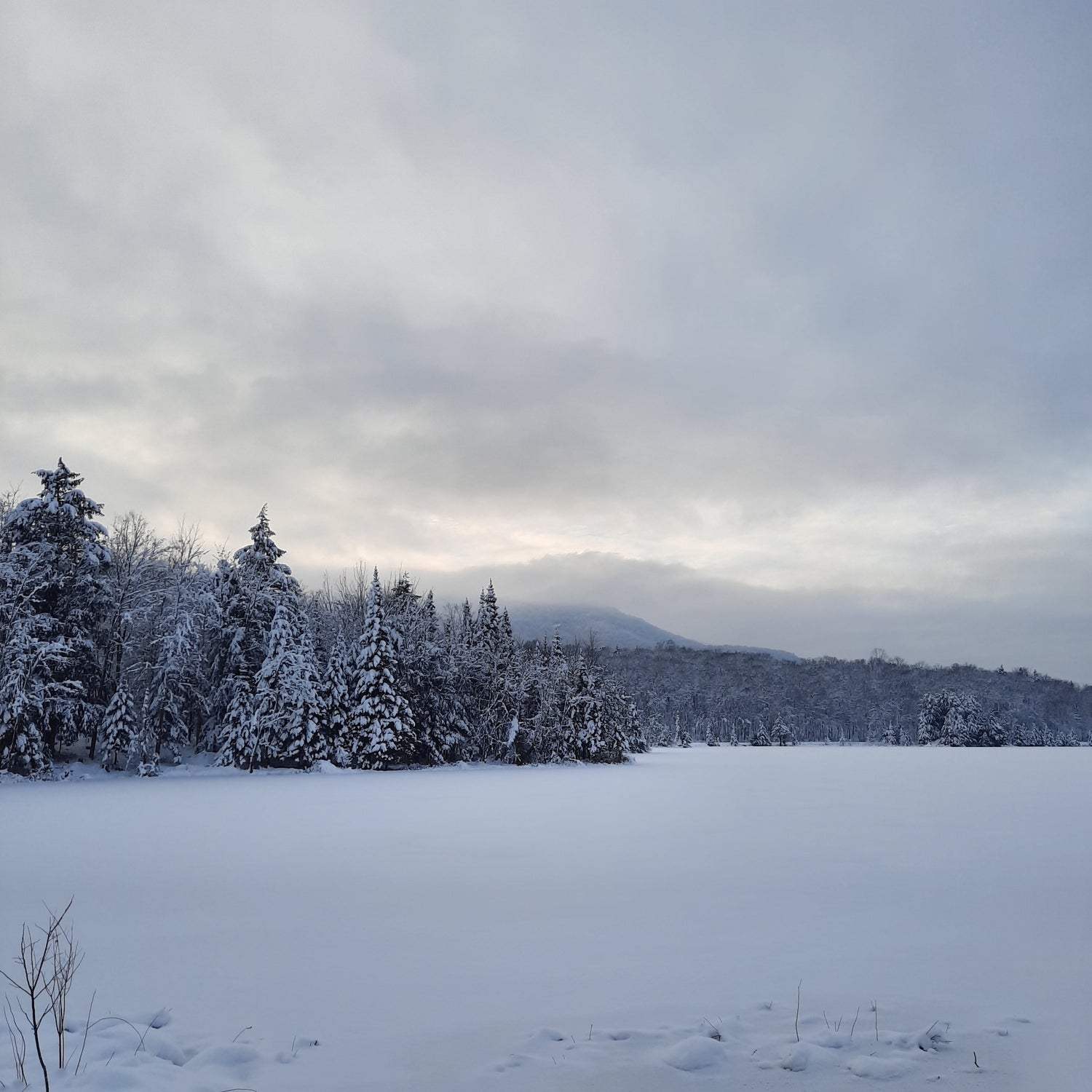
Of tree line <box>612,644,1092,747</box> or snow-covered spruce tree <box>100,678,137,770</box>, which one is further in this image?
tree line <box>612,644,1092,747</box>

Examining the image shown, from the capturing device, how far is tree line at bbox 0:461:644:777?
31.0 metres

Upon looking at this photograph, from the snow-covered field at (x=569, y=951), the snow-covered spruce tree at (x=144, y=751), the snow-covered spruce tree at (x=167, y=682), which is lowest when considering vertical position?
the snow-covered spruce tree at (x=144, y=751)

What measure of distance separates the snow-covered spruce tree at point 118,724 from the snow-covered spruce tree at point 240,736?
431 cm

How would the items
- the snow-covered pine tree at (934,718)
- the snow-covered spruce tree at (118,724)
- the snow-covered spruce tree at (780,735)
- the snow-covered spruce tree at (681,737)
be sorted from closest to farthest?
the snow-covered spruce tree at (118,724) → the snow-covered pine tree at (934,718) → the snow-covered spruce tree at (681,737) → the snow-covered spruce tree at (780,735)

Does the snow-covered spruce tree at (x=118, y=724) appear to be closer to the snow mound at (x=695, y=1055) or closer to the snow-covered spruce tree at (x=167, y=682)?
the snow-covered spruce tree at (x=167, y=682)

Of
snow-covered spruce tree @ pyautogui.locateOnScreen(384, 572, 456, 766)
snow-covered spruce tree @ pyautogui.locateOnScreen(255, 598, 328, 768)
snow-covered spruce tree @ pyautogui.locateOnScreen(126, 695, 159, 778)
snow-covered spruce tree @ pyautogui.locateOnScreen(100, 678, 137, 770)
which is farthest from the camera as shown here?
snow-covered spruce tree @ pyautogui.locateOnScreen(384, 572, 456, 766)

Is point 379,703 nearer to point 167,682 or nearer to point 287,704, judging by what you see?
point 287,704

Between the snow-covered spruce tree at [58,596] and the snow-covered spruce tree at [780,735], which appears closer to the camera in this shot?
the snow-covered spruce tree at [58,596]

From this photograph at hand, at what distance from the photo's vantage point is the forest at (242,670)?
3109 cm

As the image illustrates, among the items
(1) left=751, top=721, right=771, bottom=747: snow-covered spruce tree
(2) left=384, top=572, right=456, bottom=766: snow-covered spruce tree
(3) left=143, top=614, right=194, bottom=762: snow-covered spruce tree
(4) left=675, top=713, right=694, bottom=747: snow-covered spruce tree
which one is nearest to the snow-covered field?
(3) left=143, top=614, right=194, bottom=762: snow-covered spruce tree

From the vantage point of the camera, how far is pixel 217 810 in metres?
18.6

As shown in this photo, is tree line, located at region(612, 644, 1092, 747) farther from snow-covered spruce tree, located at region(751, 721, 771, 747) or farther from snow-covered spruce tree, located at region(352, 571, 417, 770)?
snow-covered spruce tree, located at region(352, 571, 417, 770)

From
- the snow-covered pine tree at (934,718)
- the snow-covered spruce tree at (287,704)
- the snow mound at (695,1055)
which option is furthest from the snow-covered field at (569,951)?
the snow-covered pine tree at (934,718)

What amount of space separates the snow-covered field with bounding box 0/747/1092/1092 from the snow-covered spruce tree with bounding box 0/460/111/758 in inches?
721
